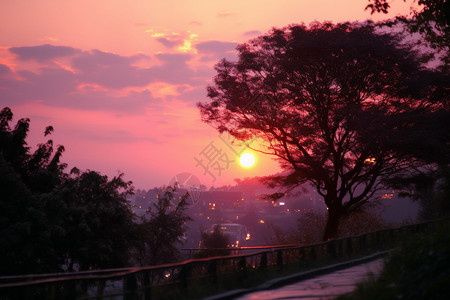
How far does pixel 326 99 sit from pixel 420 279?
91.6ft

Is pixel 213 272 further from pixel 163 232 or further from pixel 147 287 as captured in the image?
pixel 163 232

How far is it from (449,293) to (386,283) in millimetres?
2750

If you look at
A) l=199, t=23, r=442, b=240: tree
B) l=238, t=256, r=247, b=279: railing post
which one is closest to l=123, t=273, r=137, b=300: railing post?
l=238, t=256, r=247, b=279: railing post

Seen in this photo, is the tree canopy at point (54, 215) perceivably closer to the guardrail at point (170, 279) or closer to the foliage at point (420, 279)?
the guardrail at point (170, 279)

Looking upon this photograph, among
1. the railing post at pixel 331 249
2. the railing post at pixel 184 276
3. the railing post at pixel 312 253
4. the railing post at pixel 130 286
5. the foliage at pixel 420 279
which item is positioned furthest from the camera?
the railing post at pixel 331 249

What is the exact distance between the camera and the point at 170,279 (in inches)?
540

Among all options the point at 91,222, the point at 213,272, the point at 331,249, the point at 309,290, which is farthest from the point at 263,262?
the point at 91,222

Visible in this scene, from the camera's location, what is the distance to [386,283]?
417 inches

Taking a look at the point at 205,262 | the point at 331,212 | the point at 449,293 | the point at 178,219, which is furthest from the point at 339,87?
the point at 449,293

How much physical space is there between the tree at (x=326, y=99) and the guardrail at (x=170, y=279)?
1413 cm

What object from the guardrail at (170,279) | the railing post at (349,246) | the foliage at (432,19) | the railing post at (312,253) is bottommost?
the guardrail at (170,279)

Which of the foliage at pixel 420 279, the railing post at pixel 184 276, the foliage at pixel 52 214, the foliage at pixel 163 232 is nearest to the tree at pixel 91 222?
the foliage at pixel 52 214

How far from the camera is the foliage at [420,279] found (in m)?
8.28

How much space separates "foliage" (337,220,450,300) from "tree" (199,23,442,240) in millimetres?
23863
